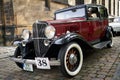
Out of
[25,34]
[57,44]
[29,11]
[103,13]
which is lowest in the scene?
[57,44]

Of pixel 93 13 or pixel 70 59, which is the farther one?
pixel 93 13

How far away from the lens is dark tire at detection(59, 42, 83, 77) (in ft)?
15.9

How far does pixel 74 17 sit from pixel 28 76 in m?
2.41

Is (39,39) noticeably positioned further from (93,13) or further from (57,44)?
(93,13)

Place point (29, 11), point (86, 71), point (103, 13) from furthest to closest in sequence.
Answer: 1. point (29, 11)
2. point (103, 13)
3. point (86, 71)

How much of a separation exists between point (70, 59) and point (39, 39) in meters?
0.94

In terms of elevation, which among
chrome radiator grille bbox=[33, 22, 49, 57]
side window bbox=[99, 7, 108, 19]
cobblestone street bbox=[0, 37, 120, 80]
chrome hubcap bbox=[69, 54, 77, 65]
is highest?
side window bbox=[99, 7, 108, 19]

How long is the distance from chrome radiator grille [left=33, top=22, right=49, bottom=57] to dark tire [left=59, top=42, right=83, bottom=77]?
1.87ft

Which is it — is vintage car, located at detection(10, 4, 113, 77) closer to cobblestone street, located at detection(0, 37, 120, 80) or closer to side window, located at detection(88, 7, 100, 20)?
side window, located at detection(88, 7, 100, 20)

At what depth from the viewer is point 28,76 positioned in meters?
5.51

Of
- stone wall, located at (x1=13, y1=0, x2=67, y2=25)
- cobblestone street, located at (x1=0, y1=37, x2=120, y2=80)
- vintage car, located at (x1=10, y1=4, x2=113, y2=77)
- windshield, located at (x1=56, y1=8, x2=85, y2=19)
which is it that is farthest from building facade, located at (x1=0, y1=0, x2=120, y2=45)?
vintage car, located at (x1=10, y1=4, x2=113, y2=77)

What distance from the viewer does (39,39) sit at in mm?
5395

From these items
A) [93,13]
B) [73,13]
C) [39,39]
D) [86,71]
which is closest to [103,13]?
[93,13]

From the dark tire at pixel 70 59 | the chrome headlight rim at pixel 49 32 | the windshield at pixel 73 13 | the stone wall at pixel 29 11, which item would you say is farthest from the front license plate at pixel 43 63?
the stone wall at pixel 29 11
